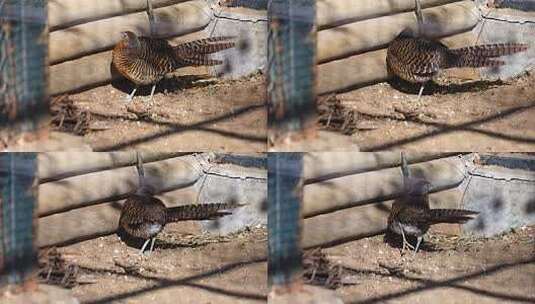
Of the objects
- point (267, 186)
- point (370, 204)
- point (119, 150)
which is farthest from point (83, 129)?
point (370, 204)

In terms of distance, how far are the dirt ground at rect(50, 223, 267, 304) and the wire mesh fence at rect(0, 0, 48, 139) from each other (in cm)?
47

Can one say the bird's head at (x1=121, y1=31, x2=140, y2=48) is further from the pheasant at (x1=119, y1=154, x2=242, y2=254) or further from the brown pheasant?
the brown pheasant

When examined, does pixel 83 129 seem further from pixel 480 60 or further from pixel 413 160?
pixel 480 60

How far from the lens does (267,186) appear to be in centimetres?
363

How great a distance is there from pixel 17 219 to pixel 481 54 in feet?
5.39

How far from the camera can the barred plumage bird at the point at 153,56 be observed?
11.6 feet

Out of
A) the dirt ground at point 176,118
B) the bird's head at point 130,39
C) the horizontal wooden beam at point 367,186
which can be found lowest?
the horizontal wooden beam at point 367,186

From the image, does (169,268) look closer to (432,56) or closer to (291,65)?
(291,65)

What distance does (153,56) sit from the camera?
3557 mm

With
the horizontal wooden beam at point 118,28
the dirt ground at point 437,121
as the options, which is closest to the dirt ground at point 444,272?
the dirt ground at point 437,121

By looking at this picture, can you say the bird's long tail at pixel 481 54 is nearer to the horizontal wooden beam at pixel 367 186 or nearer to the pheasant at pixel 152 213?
the horizontal wooden beam at pixel 367 186

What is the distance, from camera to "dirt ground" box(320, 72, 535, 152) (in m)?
3.54

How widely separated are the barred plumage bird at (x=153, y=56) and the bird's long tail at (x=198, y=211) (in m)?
0.41

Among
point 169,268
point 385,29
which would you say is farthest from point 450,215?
point 169,268
